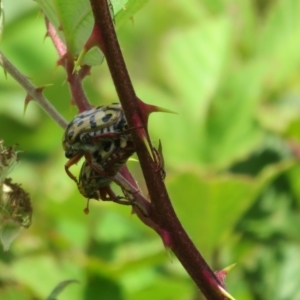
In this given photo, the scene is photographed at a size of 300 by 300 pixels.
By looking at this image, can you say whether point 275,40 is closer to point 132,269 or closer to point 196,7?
point 196,7

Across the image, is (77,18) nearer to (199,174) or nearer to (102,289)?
(199,174)

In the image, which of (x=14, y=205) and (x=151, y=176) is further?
(x=14, y=205)

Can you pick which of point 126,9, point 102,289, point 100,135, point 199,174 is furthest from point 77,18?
point 102,289

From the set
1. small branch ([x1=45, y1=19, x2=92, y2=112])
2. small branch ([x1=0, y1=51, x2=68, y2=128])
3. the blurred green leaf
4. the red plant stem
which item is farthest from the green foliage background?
the red plant stem

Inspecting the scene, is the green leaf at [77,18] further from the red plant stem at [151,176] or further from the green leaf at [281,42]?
the green leaf at [281,42]

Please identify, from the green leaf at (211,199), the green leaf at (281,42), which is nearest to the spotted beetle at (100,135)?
the green leaf at (211,199)

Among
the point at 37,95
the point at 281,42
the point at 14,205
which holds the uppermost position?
the point at 281,42

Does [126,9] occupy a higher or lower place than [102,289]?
higher
